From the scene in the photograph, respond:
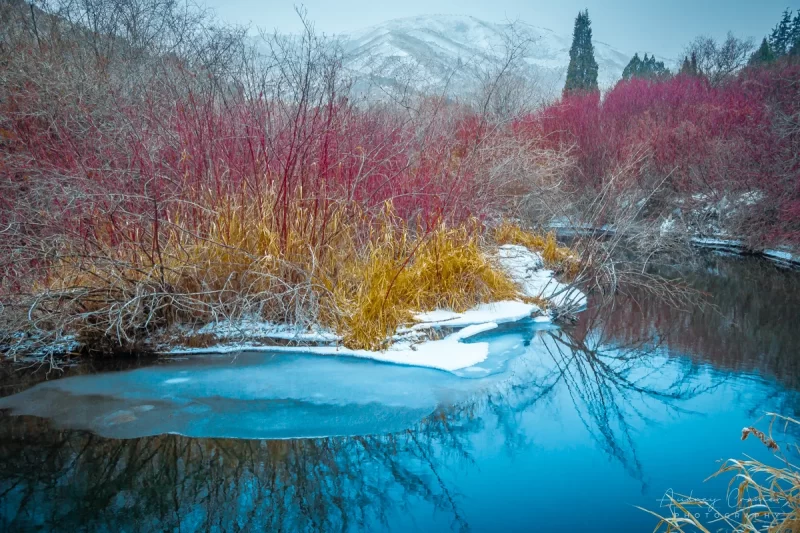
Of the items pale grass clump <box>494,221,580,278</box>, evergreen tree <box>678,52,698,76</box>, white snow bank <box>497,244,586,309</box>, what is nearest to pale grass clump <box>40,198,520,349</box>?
white snow bank <box>497,244,586,309</box>

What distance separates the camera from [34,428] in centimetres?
358

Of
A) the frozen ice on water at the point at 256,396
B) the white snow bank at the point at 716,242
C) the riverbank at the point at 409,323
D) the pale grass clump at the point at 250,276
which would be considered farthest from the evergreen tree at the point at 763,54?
the frozen ice on water at the point at 256,396

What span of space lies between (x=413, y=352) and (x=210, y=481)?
2.22 meters

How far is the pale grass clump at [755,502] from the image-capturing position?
6.23ft

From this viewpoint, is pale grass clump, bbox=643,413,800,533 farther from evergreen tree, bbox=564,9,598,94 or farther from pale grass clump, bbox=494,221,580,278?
evergreen tree, bbox=564,9,598,94

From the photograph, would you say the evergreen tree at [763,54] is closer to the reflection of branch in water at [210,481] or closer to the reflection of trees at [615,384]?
the reflection of trees at [615,384]

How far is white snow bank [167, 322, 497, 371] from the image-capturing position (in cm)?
480

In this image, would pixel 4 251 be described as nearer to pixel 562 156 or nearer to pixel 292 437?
pixel 292 437

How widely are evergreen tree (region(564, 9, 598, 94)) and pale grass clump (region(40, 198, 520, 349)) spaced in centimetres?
2931

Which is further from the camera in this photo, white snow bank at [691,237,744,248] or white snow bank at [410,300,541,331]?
white snow bank at [691,237,744,248]

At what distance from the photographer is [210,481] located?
310cm

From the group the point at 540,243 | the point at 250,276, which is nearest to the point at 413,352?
the point at 250,276

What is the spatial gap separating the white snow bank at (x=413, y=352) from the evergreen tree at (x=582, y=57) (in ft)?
97.6

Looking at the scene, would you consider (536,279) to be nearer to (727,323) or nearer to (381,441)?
(727,323)
